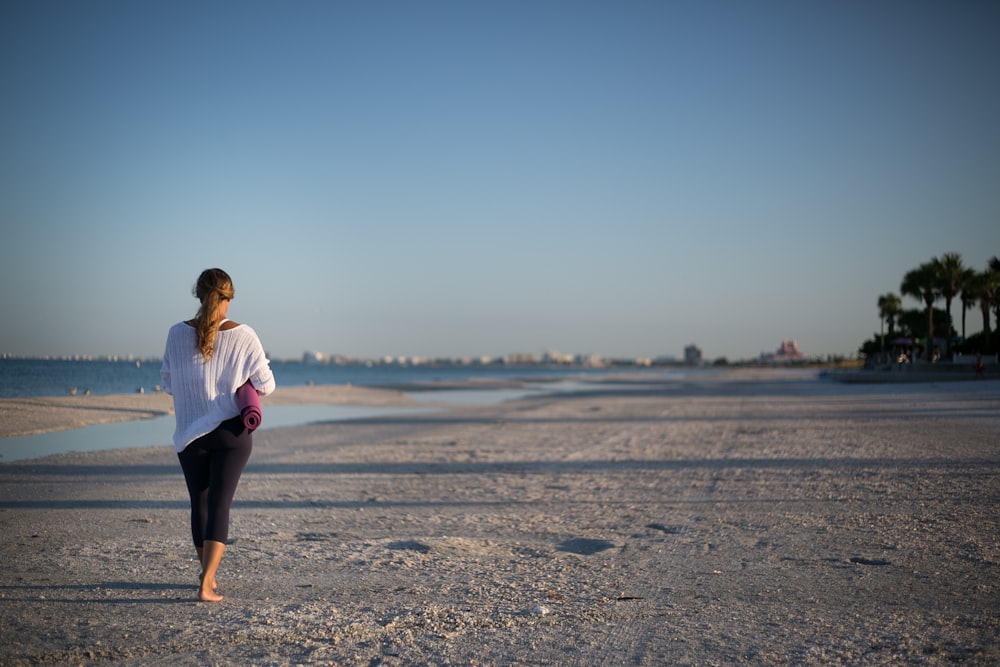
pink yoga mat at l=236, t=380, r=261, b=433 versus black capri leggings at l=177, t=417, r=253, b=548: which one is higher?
pink yoga mat at l=236, t=380, r=261, b=433

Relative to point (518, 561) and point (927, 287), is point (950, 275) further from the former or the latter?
point (518, 561)

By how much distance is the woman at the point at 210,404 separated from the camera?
14.3 feet

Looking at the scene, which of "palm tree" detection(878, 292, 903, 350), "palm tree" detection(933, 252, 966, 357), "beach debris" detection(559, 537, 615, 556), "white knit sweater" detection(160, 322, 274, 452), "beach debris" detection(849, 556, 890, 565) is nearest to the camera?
"white knit sweater" detection(160, 322, 274, 452)

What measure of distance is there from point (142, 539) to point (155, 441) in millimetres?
8737

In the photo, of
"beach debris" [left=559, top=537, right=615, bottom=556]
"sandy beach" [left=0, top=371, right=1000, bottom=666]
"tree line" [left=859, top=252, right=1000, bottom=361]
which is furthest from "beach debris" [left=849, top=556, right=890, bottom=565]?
"tree line" [left=859, top=252, right=1000, bottom=361]

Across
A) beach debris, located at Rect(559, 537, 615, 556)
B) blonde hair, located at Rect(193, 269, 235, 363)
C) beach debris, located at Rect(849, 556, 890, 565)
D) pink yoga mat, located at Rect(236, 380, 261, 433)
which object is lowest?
beach debris, located at Rect(559, 537, 615, 556)

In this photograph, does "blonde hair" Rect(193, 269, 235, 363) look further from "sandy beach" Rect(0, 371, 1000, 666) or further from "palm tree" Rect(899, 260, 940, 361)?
"palm tree" Rect(899, 260, 940, 361)

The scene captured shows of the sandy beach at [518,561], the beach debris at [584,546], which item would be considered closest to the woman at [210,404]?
the sandy beach at [518,561]

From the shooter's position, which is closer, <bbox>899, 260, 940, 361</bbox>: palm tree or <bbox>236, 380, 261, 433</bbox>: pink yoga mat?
<bbox>236, 380, 261, 433</bbox>: pink yoga mat

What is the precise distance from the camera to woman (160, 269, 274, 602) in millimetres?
4367

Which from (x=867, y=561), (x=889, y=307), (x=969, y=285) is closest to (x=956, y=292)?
(x=969, y=285)

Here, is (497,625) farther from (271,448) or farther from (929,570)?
(271,448)

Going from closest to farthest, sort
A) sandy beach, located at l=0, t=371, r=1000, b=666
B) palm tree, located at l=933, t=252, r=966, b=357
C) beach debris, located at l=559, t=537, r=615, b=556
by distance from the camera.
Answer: sandy beach, located at l=0, t=371, r=1000, b=666
beach debris, located at l=559, t=537, r=615, b=556
palm tree, located at l=933, t=252, r=966, b=357

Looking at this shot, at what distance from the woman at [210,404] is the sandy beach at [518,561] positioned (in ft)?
1.61
